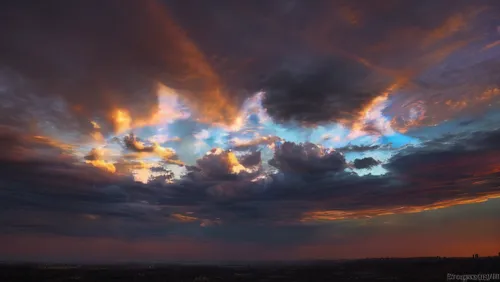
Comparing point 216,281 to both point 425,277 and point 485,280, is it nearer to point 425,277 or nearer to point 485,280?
point 425,277

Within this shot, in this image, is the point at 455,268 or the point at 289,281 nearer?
the point at 455,268

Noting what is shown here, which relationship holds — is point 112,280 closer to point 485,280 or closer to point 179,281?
point 179,281

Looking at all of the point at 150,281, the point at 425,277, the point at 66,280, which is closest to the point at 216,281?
the point at 150,281

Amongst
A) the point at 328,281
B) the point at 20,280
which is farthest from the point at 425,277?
the point at 20,280

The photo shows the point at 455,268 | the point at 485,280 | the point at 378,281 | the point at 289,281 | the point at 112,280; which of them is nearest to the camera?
the point at 485,280

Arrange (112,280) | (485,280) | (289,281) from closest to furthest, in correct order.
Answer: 1. (485,280)
2. (289,281)
3. (112,280)

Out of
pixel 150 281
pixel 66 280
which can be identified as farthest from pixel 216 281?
pixel 66 280

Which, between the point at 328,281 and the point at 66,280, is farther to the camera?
the point at 66,280

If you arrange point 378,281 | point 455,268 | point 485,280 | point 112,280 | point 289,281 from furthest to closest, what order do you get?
1. point 112,280
2. point 289,281
3. point 455,268
4. point 378,281
5. point 485,280
